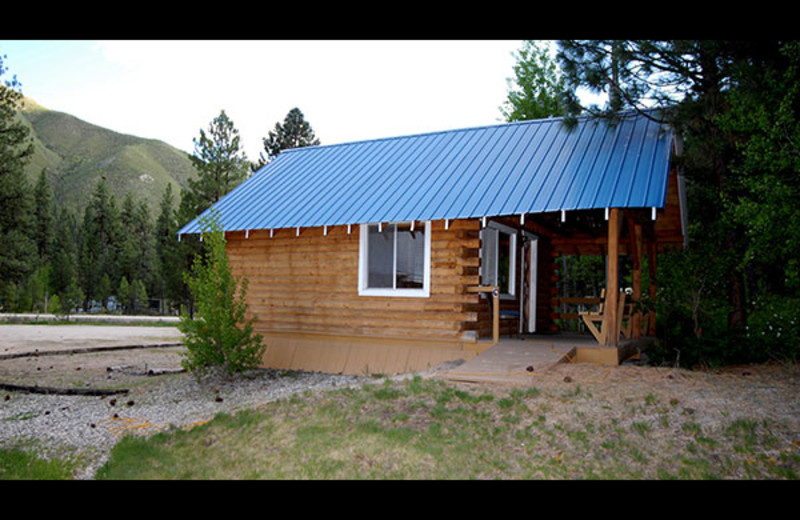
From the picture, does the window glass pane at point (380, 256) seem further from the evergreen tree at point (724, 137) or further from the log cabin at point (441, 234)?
the evergreen tree at point (724, 137)

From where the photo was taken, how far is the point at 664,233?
1343cm

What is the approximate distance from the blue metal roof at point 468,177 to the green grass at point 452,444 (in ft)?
13.0

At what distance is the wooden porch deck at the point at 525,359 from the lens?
834cm

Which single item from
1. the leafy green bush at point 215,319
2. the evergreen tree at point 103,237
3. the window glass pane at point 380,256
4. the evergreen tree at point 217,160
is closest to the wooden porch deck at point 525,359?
the window glass pane at point 380,256

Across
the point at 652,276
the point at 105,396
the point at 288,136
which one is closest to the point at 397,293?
the point at 105,396

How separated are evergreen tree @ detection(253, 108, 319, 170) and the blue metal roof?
2458cm

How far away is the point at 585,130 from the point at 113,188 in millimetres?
121984

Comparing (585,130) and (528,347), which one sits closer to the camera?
(528,347)

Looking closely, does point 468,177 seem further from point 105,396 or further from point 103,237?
point 103,237

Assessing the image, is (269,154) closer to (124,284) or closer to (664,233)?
(124,284)

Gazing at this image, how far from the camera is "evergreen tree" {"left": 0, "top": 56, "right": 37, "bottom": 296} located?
27.4 meters

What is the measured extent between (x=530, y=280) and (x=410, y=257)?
3.60 m

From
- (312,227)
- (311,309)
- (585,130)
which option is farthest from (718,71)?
(311,309)
